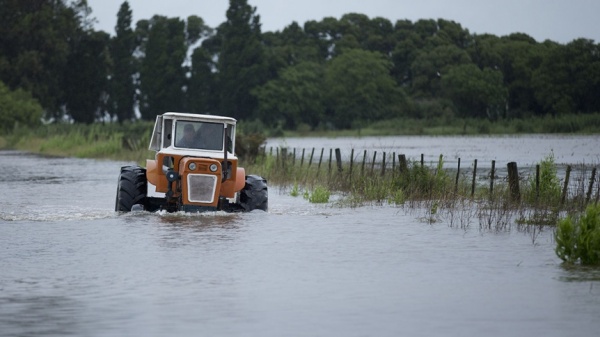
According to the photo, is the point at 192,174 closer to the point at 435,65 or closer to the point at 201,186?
the point at 201,186

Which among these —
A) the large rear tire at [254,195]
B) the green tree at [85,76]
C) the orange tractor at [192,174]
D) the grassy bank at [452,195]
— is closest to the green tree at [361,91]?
the green tree at [85,76]

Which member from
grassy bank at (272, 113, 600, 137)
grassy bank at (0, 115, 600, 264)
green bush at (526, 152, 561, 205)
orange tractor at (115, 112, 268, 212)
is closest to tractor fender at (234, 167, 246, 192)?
orange tractor at (115, 112, 268, 212)

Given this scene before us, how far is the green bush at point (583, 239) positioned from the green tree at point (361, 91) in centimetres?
11612

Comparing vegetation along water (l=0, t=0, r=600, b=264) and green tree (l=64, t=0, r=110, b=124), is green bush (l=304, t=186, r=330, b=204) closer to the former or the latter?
vegetation along water (l=0, t=0, r=600, b=264)

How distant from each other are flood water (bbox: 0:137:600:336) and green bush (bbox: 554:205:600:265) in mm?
266

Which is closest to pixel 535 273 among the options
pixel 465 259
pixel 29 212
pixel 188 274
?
pixel 465 259

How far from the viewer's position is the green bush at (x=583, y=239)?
56.1ft

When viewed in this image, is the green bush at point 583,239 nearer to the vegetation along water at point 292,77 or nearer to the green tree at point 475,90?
the vegetation along water at point 292,77

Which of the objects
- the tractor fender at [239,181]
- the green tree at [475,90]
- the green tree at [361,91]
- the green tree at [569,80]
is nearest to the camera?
the tractor fender at [239,181]

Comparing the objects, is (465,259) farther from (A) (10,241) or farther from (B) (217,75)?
(B) (217,75)

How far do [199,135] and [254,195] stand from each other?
1639mm

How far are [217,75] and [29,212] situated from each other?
3951 inches

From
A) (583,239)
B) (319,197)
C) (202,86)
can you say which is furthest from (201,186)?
(202,86)

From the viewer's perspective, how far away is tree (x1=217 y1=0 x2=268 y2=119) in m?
123
